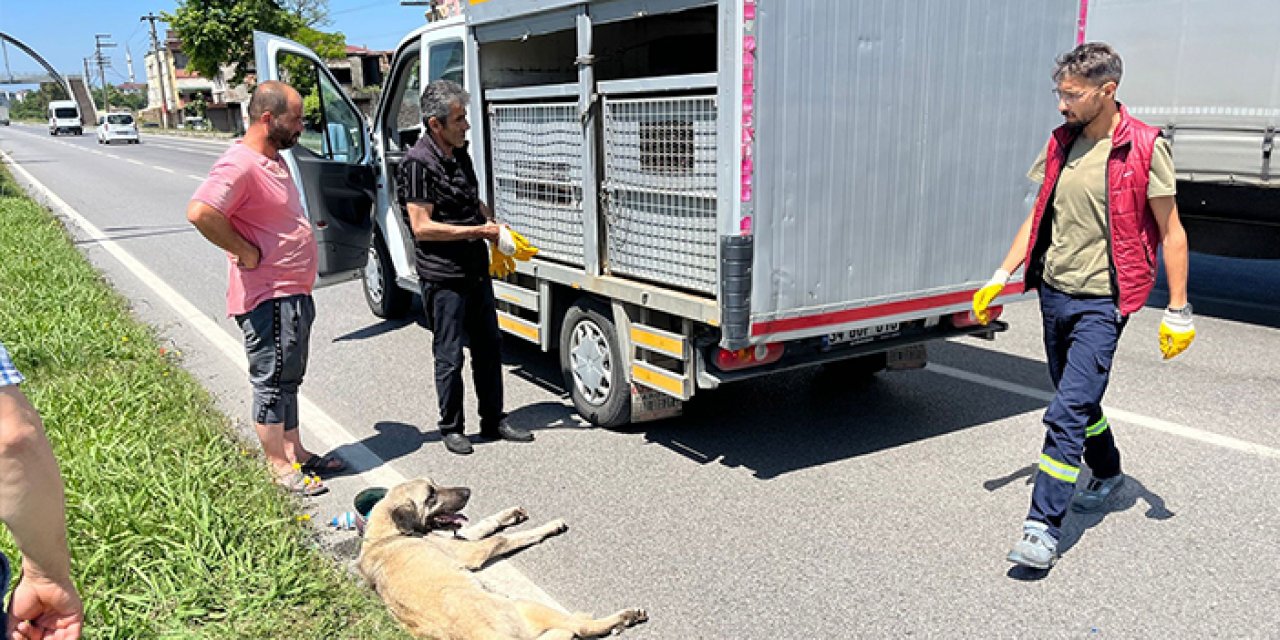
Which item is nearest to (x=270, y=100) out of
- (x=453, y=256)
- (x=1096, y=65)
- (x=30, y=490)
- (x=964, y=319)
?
(x=453, y=256)

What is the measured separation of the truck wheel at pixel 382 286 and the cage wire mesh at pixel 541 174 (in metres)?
2.20

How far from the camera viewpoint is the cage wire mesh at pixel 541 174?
5.35m

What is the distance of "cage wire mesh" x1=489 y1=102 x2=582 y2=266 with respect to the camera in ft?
17.6

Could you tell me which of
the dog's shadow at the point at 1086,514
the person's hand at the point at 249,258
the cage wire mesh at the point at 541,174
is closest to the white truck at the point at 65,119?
the cage wire mesh at the point at 541,174

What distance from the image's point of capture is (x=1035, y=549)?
3.58 metres

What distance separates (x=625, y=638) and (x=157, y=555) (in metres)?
1.89

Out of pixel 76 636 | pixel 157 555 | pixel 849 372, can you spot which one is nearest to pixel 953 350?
pixel 849 372

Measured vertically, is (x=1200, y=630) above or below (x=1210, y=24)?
below

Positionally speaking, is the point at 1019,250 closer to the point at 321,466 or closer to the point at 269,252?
the point at 269,252

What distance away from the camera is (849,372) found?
6023 mm

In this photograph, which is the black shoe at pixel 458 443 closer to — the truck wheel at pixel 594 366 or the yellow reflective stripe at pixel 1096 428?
the truck wheel at pixel 594 366

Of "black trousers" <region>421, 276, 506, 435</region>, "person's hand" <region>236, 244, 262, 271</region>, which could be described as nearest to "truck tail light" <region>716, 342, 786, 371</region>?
"black trousers" <region>421, 276, 506, 435</region>

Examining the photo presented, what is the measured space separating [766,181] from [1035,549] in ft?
6.18

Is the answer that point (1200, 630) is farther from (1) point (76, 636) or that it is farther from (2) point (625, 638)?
(1) point (76, 636)
